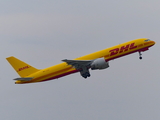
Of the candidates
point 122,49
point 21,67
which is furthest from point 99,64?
point 21,67

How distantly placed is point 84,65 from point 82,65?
402mm

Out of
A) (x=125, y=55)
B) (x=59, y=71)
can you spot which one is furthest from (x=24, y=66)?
(x=125, y=55)

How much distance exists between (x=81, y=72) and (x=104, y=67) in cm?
547

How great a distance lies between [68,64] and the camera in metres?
82.8

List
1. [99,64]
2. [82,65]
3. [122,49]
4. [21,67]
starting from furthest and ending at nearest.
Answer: [21,67] < [82,65] < [122,49] < [99,64]

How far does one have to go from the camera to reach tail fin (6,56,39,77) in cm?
8706

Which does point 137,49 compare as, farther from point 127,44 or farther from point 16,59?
point 16,59

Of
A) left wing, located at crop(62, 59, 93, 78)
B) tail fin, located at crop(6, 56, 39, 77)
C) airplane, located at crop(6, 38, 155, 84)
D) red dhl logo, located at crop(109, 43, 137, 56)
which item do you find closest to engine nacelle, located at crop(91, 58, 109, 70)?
airplane, located at crop(6, 38, 155, 84)

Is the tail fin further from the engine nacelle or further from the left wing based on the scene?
the engine nacelle

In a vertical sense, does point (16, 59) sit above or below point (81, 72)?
above

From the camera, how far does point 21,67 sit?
87750mm

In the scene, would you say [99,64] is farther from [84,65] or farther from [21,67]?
[21,67]

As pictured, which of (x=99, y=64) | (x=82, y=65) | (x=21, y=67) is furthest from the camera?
(x=21, y=67)

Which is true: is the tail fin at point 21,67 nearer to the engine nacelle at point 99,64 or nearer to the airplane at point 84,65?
the airplane at point 84,65
